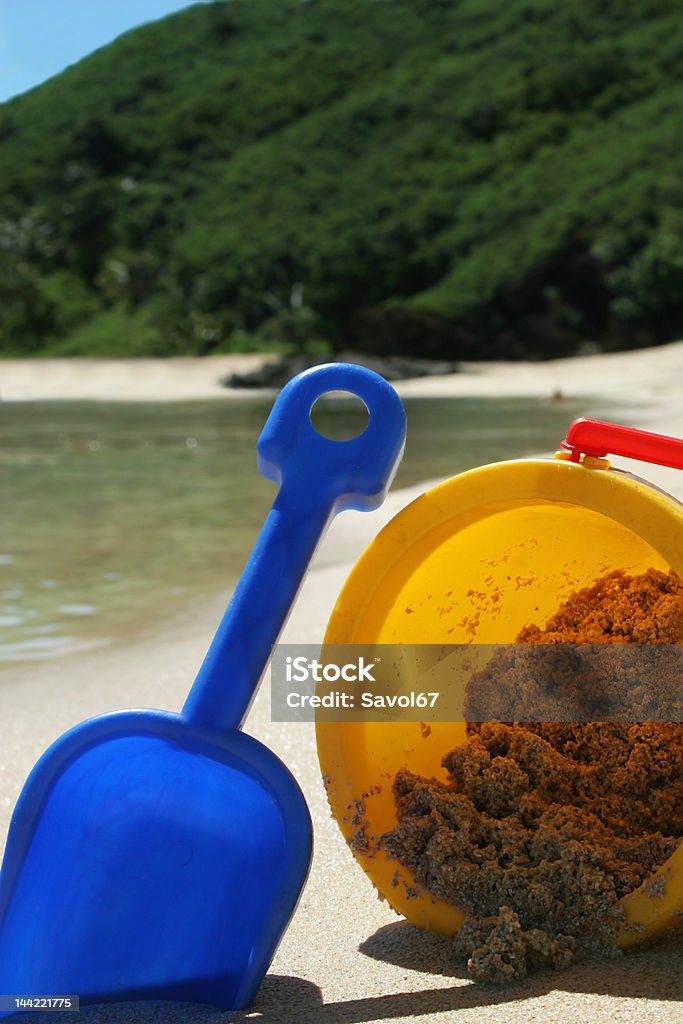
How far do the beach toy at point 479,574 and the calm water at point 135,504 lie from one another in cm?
288

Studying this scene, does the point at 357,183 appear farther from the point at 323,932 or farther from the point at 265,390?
the point at 323,932

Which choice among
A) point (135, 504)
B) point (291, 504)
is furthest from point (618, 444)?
point (135, 504)

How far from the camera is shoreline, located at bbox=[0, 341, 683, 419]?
Answer: 87.8 feet

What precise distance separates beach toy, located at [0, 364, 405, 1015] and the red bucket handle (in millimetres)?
651

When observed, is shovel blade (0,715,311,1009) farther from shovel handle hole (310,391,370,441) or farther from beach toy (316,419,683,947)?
shovel handle hole (310,391,370,441)

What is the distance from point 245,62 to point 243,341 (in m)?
18.5

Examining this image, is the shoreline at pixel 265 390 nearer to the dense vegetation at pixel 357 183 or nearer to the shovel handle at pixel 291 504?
the dense vegetation at pixel 357 183

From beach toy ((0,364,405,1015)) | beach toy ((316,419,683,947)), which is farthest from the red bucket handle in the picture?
beach toy ((0,364,405,1015))

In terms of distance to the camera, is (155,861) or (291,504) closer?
(155,861)

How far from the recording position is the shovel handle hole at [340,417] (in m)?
15.8

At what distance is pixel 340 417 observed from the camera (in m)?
19.8

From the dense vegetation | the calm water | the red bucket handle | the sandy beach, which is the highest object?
the dense vegetation

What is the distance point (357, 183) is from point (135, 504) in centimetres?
3605

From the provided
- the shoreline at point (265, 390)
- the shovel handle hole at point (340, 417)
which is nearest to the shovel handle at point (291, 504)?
the shovel handle hole at point (340, 417)
